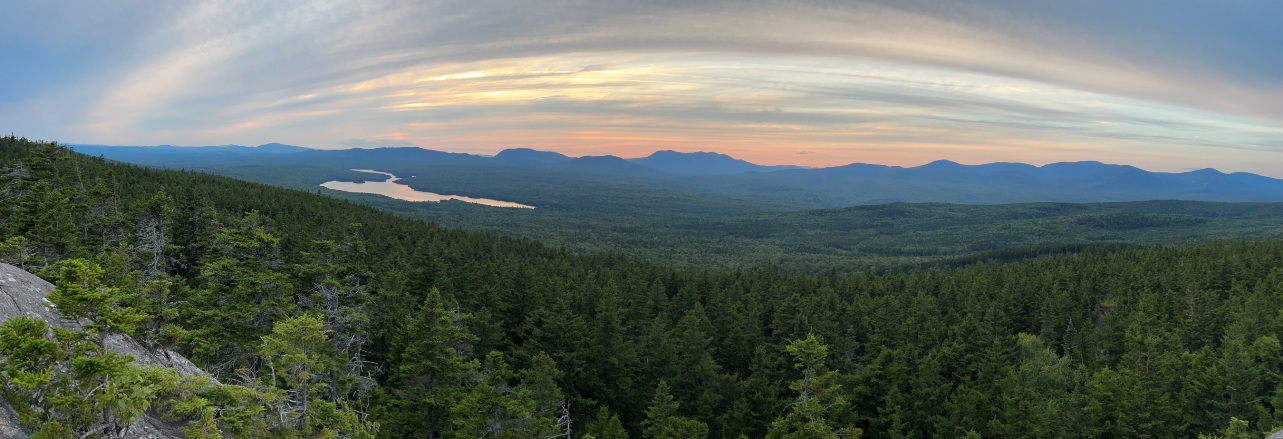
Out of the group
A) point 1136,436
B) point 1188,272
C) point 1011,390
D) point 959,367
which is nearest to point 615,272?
point 959,367

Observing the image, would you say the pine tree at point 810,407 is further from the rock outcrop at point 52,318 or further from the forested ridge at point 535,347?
the rock outcrop at point 52,318

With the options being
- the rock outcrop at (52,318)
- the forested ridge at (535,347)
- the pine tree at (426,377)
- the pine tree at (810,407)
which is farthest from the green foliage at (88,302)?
the pine tree at (810,407)

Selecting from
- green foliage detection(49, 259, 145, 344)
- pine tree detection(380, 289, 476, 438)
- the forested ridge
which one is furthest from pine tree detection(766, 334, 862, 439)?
green foliage detection(49, 259, 145, 344)

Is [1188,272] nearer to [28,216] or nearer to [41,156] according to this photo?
[28,216]

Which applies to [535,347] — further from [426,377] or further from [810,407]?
[810,407]

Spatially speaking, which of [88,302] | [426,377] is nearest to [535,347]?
[426,377]
